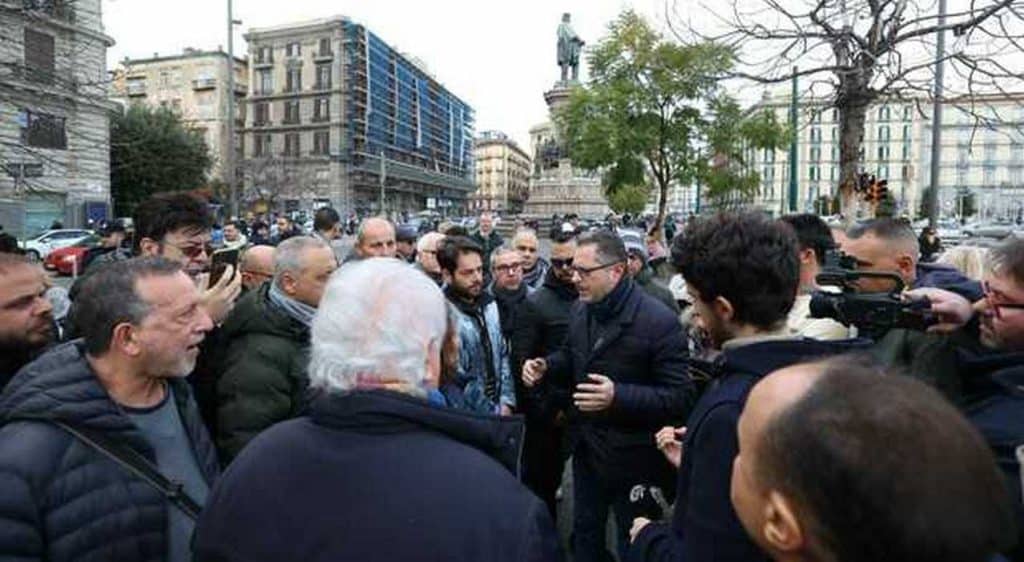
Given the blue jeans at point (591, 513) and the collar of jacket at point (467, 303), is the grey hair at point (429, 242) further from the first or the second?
the blue jeans at point (591, 513)

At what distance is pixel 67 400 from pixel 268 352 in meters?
0.93

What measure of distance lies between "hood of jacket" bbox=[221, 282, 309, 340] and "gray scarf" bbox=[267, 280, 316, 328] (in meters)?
0.02

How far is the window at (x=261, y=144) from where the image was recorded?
86.1 meters

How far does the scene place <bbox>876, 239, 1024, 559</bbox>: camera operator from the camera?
1.86 m

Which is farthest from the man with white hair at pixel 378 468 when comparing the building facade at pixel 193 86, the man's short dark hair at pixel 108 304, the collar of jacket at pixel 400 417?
the building facade at pixel 193 86

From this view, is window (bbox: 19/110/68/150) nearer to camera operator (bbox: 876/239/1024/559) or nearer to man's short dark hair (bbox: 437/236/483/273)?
man's short dark hair (bbox: 437/236/483/273)

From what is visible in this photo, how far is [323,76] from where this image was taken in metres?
83.2

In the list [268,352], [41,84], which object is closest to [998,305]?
[268,352]

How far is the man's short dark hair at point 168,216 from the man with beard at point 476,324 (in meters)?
1.45

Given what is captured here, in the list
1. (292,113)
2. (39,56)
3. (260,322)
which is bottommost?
(260,322)

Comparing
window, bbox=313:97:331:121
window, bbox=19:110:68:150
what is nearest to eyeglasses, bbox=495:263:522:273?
window, bbox=19:110:68:150

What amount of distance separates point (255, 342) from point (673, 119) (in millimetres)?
16013

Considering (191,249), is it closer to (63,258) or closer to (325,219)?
(325,219)

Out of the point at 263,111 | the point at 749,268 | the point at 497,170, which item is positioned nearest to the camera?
the point at 749,268
